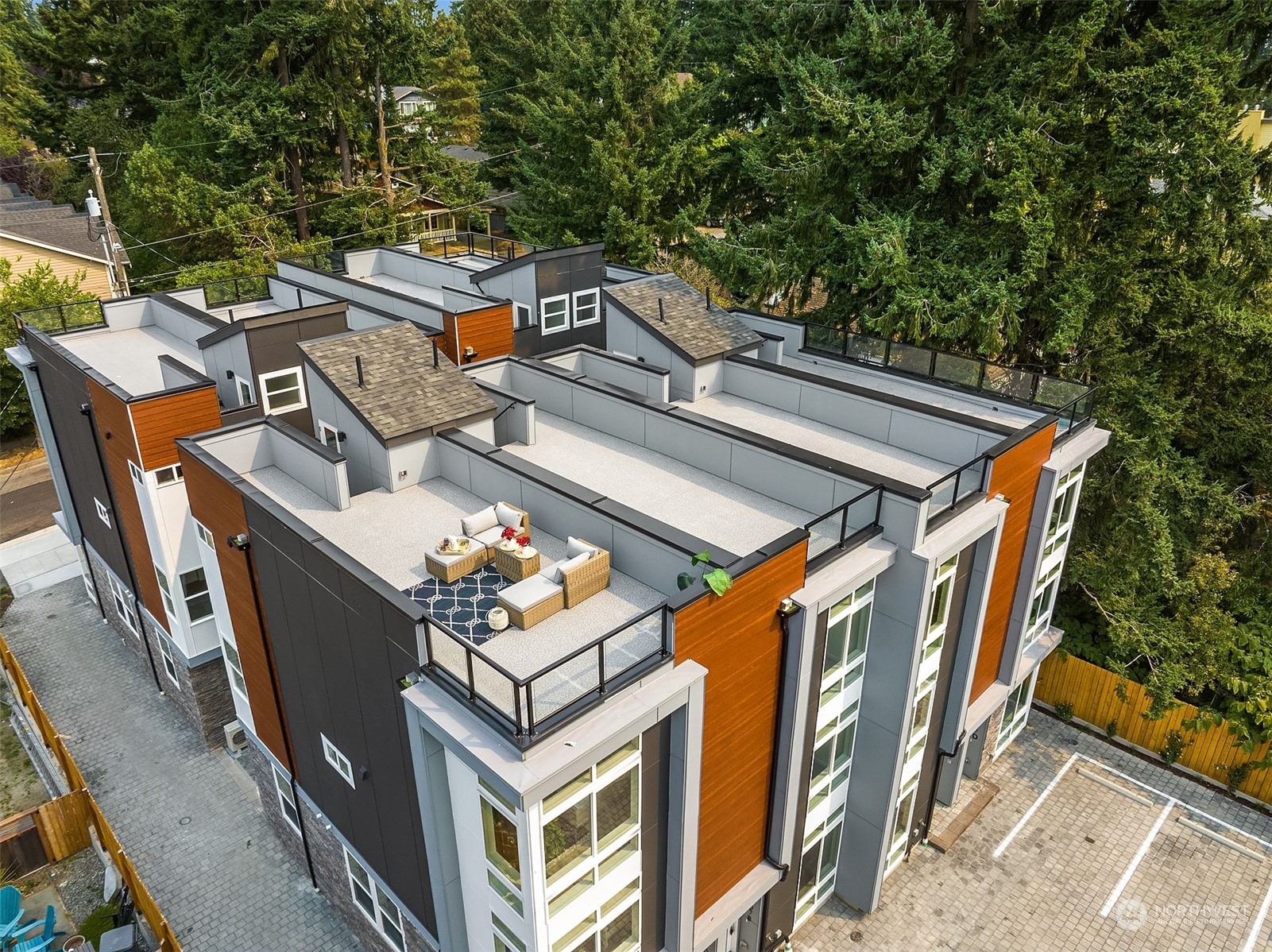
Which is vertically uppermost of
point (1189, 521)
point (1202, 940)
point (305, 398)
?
point (305, 398)

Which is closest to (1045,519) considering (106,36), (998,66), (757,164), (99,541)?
(998,66)

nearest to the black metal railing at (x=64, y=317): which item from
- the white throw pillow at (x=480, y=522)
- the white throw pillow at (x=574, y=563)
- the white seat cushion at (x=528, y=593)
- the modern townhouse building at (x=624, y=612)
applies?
the modern townhouse building at (x=624, y=612)

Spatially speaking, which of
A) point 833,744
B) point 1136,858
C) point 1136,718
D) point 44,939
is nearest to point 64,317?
point 44,939

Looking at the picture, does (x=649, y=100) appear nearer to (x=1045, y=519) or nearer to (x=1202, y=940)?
(x=1045, y=519)

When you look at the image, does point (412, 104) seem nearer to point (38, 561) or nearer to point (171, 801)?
point (38, 561)

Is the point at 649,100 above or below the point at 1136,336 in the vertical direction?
above

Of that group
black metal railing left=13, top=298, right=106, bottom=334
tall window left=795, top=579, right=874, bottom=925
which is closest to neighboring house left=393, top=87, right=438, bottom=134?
black metal railing left=13, top=298, right=106, bottom=334

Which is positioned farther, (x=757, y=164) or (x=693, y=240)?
(x=693, y=240)
